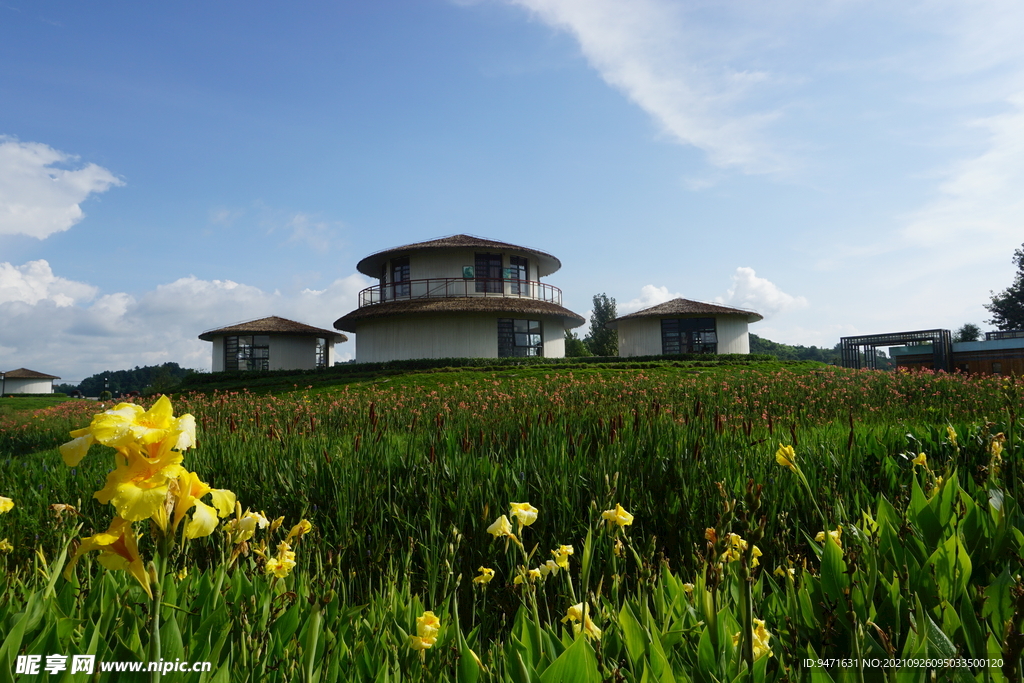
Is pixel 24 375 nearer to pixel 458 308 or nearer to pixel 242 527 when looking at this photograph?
pixel 458 308

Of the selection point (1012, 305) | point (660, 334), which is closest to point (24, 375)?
point (660, 334)

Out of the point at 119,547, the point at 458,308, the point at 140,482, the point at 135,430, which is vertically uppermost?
the point at 458,308

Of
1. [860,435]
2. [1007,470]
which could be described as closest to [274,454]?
[860,435]

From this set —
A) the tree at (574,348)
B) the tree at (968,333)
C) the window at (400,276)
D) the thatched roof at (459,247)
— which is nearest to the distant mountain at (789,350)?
the tree at (968,333)

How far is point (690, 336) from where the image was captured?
3869cm

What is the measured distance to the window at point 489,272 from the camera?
35.0 meters

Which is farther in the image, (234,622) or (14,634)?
(234,622)

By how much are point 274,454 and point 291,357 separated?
122 feet

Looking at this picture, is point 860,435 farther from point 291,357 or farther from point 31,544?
point 291,357

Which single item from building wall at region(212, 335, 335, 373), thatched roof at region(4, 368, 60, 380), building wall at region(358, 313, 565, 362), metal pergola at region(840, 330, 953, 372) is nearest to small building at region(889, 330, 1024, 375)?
metal pergola at region(840, 330, 953, 372)

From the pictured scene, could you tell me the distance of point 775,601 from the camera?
7.13 ft

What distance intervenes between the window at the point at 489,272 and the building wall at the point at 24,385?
200 feet

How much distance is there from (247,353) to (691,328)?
3157 cm

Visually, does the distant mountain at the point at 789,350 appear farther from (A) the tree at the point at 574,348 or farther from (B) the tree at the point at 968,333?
(A) the tree at the point at 574,348
